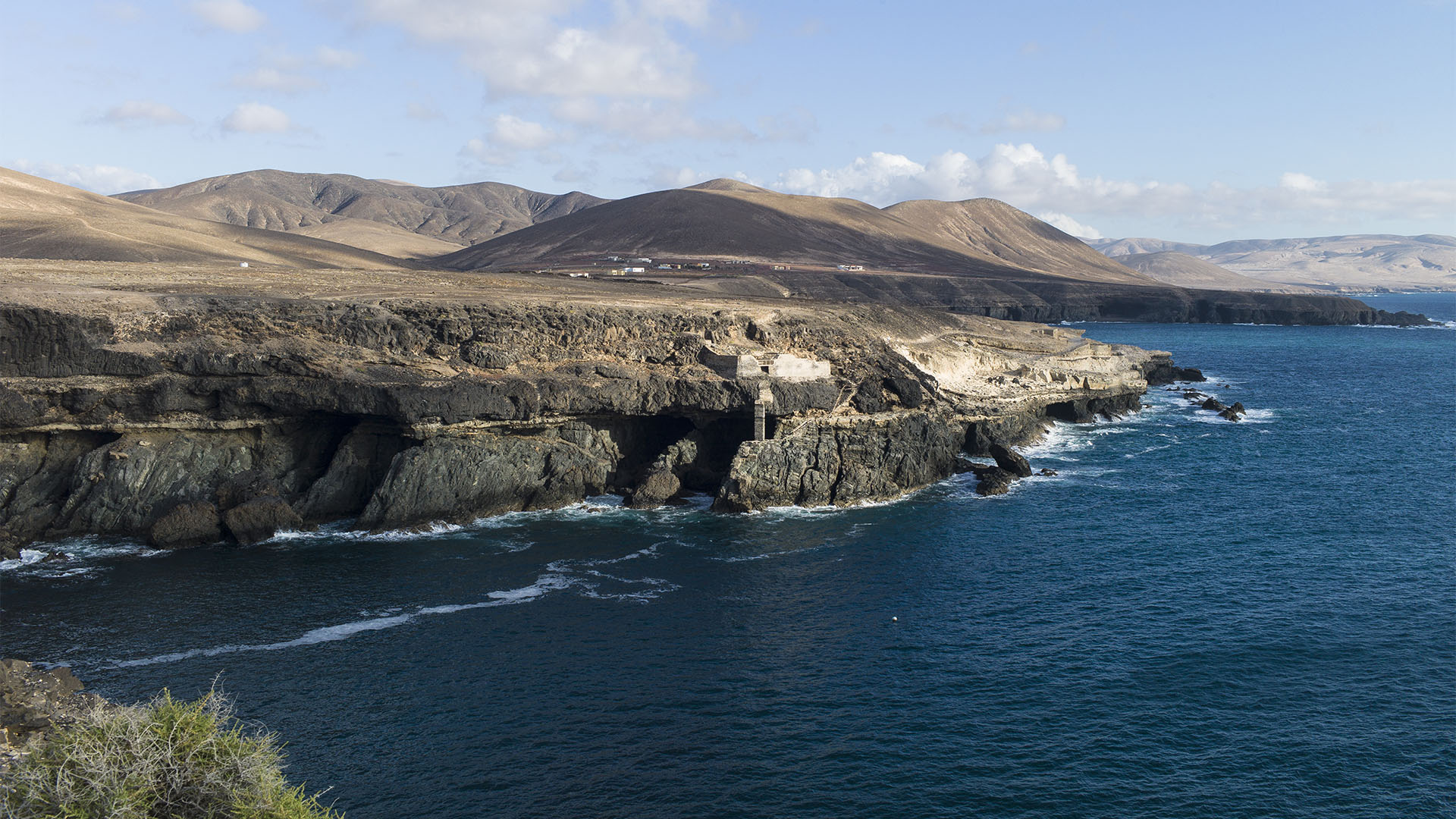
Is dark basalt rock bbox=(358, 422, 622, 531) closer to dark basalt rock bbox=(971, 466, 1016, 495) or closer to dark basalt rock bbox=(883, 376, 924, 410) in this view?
dark basalt rock bbox=(883, 376, 924, 410)

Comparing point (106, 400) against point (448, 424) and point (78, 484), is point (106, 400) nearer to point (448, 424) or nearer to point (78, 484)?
point (78, 484)

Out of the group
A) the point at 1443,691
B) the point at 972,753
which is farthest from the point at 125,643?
the point at 1443,691

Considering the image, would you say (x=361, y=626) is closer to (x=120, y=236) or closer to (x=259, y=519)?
(x=259, y=519)

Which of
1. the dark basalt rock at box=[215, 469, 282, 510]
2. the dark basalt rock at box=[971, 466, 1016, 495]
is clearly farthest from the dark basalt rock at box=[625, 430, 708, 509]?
the dark basalt rock at box=[215, 469, 282, 510]

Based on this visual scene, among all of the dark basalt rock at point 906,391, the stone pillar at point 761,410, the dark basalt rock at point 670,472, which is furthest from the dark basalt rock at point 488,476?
the dark basalt rock at point 906,391

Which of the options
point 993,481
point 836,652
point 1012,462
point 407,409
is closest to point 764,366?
point 993,481

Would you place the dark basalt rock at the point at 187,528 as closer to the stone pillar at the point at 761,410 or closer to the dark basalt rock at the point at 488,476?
the dark basalt rock at the point at 488,476
